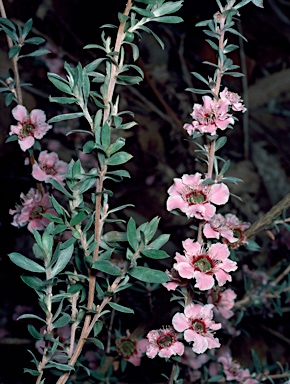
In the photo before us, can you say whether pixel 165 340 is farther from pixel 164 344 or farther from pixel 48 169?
pixel 48 169

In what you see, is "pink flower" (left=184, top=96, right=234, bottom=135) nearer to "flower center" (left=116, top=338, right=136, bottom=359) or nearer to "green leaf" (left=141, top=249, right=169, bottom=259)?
"green leaf" (left=141, top=249, right=169, bottom=259)

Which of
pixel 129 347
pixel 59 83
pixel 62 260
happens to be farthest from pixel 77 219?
pixel 129 347

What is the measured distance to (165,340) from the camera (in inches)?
26.5

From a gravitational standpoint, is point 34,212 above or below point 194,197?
below

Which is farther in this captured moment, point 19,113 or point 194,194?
point 19,113

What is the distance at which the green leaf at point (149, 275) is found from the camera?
1.82 feet

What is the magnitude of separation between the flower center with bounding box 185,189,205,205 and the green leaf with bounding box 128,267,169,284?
0.12 meters

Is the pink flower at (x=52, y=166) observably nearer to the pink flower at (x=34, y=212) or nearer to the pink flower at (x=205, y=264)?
the pink flower at (x=34, y=212)

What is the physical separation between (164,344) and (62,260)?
7.6 inches

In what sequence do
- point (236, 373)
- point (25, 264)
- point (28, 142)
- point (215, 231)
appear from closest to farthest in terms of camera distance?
point (25, 264), point (215, 231), point (28, 142), point (236, 373)

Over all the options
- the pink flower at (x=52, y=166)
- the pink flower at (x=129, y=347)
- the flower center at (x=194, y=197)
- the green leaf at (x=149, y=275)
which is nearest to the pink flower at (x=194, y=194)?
the flower center at (x=194, y=197)

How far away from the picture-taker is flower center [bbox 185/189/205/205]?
0.65m

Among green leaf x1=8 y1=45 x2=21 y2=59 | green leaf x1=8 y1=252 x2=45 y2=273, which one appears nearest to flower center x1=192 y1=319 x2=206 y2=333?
green leaf x1=8 y1=252 x2=45 y2=273

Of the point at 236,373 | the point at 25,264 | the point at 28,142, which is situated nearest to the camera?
the point at 25,264
